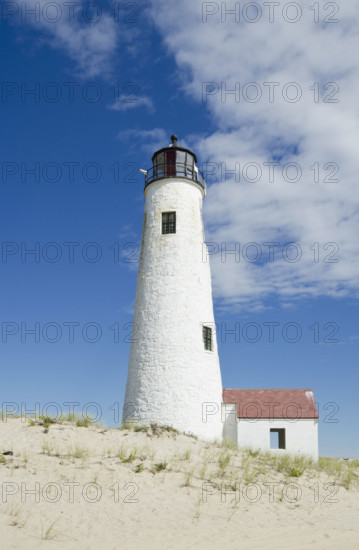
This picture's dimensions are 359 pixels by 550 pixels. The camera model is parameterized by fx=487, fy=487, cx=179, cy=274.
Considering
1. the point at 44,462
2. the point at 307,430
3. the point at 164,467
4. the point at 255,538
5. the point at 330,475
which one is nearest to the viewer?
the point at 255,538

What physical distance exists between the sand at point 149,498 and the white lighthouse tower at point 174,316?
2.68 meters

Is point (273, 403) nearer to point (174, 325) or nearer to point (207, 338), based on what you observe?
point (207, 338)

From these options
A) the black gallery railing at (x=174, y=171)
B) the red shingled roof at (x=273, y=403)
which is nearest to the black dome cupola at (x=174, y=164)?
the black gallery railing at (x=174, y=171)

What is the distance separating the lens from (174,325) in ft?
70.4

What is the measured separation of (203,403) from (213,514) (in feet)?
26.8

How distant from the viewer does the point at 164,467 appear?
15352mm

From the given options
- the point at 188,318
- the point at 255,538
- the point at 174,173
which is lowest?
the point at 255,538

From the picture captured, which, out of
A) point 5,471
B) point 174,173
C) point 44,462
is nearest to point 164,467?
point 44,462

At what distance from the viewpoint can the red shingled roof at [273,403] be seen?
77.6ft

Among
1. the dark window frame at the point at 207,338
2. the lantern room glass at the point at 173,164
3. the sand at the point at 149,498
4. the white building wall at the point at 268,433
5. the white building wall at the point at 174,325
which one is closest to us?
the sand at the point at 149,498

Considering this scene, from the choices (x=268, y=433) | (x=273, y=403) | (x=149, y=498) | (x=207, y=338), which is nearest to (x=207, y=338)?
(x=207, y=338)

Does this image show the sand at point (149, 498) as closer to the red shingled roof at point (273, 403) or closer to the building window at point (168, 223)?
the red shingled roof at point (273, 403)

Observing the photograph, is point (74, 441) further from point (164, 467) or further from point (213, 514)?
point (213, 514)

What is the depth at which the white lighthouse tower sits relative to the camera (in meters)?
20.7
